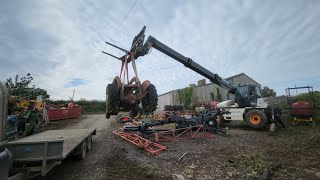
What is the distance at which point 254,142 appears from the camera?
30.2 ft

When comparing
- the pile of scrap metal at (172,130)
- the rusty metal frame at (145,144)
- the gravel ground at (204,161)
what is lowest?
the gravel ground at (204,161)

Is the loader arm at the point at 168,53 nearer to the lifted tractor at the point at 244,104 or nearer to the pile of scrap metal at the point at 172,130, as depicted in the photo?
the lifted tractor at the point at 244,104

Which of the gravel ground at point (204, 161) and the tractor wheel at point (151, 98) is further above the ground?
the tractor wheel at point (151, 98)

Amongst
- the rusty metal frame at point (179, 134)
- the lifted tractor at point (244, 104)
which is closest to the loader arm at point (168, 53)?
the lifted tractor at point (244, 104)

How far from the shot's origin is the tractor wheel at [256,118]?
12062mm

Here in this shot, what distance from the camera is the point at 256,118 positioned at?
12.4m

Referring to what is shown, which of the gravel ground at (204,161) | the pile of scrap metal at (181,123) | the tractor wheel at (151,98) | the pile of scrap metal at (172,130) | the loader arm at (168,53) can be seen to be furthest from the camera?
the pile of scrap metal at (181,123)

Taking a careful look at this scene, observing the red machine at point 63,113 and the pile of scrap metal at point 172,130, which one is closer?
the pile of scrap metal at point 172,130

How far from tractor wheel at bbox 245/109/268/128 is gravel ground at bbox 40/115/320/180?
2.90 m

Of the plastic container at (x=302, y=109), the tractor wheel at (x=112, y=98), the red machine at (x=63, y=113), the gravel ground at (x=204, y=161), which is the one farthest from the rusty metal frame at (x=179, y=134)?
the red machine at (x=63, y=113)

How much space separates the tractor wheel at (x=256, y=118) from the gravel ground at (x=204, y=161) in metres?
2.90

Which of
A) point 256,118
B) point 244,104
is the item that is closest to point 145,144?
point 256,118

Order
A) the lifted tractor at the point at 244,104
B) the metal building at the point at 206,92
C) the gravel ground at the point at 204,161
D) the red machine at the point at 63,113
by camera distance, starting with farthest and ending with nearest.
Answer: the metal building at the point at 206,92
the red machine at the point at 63,113
the lifted tractor at the point at 244,104
the gravel ground at the point at 204,161

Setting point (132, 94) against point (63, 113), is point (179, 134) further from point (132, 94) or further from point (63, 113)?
point (63, 113)
